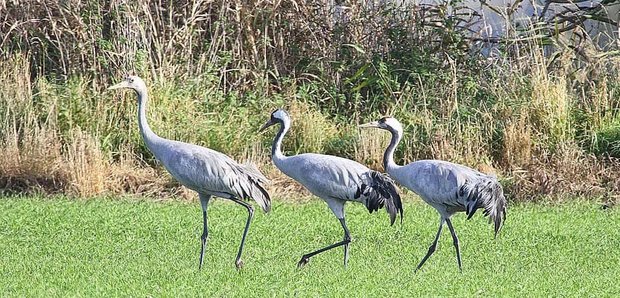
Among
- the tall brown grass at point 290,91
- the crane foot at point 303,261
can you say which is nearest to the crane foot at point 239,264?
the crane foot at point 303,261

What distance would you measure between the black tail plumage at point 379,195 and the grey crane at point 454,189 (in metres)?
0.14

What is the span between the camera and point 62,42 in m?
13.4

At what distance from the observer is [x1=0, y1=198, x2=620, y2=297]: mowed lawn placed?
291 inches

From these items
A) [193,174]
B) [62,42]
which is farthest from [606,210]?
[62,42]

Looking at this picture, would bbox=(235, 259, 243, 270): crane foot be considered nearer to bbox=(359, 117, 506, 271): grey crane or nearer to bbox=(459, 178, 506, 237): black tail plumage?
bbox=(359, 117, 506, 271): grey crane

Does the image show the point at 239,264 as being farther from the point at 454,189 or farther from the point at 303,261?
the point at 454,189

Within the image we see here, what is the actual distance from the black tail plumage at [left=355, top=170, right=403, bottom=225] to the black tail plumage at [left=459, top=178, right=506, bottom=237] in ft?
1.71

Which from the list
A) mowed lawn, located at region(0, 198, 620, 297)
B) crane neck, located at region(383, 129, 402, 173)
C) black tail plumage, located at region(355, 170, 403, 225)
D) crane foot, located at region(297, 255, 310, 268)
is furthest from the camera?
crane neck, located at region(383, 129, 402, 173)

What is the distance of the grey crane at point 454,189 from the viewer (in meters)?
8.16

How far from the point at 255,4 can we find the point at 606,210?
471 cm

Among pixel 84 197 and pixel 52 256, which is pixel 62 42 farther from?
pixel 52 256

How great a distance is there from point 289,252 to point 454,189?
1.44 m

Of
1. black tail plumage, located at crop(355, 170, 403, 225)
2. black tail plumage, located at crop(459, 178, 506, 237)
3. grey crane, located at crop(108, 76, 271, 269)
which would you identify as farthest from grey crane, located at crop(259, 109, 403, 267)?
black tail plumage, located at crop(459, 178, 506, 237)

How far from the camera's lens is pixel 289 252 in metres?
9.04
